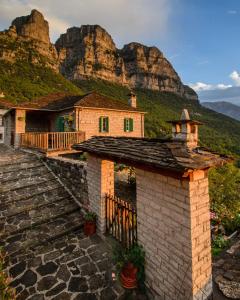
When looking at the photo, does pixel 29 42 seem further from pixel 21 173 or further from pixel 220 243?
pixel 220 243

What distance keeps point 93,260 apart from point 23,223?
291cm

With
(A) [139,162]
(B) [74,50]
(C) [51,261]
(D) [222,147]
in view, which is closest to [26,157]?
(C) [51,261]

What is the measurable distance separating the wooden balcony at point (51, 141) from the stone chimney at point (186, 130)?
1003cm

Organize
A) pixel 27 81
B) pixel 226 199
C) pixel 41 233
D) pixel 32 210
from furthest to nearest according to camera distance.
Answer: pixel 27 81
pixel 226 199
pixel 32 210
pixel 41 233

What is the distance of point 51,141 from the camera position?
1371 centimetres

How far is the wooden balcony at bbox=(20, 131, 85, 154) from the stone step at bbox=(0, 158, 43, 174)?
3.16 feet

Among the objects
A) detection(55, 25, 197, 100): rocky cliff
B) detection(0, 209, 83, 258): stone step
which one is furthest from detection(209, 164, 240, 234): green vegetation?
detection(55, 25, 197, 100): rocky cliff

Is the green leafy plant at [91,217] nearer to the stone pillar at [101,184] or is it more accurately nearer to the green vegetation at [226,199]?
the stone pillar at [101,184]

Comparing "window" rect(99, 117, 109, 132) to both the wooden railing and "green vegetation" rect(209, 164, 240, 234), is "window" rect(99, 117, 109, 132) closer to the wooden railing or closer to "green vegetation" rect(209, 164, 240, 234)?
the wooden railing

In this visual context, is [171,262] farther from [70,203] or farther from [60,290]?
[70,203]

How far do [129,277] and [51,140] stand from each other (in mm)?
11071

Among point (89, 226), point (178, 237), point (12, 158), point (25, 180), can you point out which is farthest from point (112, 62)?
point (178, 237)

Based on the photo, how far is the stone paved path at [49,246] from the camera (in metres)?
4.28

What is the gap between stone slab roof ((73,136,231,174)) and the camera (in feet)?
10.2
